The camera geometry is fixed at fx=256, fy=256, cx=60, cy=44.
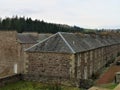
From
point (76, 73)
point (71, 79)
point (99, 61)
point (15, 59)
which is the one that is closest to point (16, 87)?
point (71, 79)

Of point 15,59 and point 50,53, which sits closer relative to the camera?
point 50,53

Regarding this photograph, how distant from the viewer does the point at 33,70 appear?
91.6 feet

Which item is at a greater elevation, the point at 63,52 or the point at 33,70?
the point at 63,52

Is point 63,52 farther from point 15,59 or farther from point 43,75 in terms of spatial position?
point 15,59

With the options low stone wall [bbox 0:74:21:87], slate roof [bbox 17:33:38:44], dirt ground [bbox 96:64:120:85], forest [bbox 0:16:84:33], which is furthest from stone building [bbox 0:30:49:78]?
forest [bbox 0:16:84:33]

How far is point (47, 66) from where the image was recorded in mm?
27203

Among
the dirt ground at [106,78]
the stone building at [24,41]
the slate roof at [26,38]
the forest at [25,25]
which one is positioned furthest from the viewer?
the forest at [25,25]

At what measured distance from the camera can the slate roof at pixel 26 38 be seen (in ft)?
139

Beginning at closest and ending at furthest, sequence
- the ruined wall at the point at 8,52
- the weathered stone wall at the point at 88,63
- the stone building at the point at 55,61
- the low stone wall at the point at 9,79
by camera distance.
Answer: the low stone wall at the point at 9,79, the stone building at the point at 55,61, the weathered stone wall at the point at 88,63, the ruined wall at the point at 8,52

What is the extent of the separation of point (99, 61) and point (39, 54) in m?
15.6

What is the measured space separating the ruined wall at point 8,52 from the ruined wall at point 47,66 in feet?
37.0

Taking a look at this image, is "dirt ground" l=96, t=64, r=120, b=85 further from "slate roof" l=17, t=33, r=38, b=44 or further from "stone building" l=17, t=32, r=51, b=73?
"slate roof" l=17, t=33, r=38, b=44

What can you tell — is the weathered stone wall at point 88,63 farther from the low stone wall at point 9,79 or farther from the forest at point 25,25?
the forest at point 25,25

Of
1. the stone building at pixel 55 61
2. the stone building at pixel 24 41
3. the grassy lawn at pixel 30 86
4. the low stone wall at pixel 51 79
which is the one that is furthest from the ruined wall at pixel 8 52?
the grassy lawn at pixel 30 86
